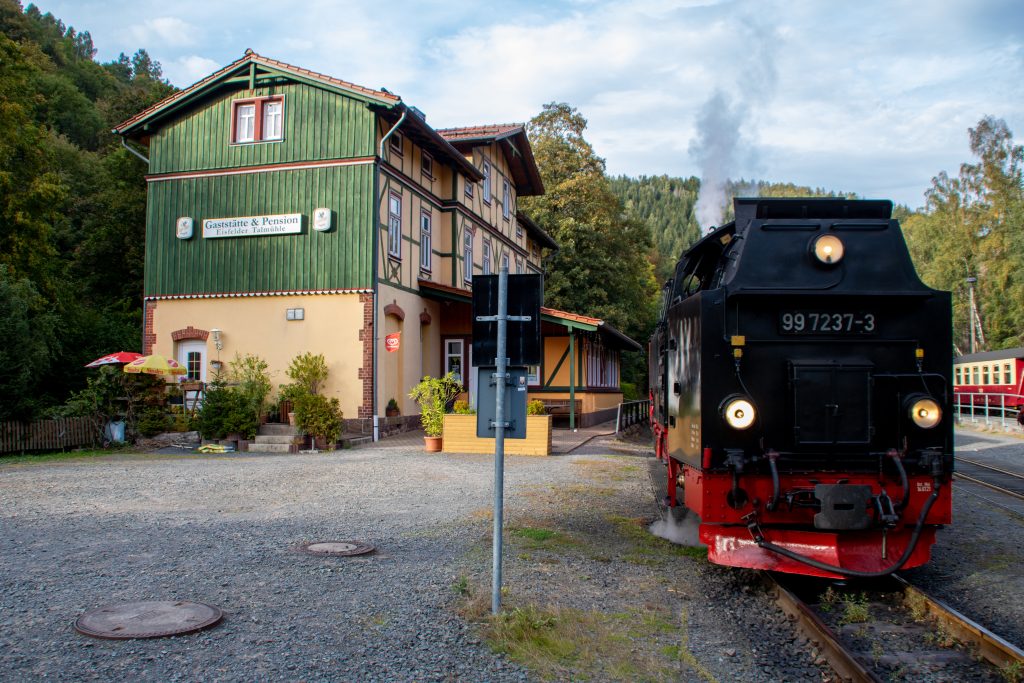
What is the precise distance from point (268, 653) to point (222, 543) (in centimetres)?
330

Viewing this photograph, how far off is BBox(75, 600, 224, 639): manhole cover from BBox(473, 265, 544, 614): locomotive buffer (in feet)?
6.29

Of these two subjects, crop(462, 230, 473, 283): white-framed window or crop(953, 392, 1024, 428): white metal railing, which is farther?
crop(953, 392, 1024, 428): white metal railing

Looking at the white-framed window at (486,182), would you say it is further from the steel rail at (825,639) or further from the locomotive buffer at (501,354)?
the steel rail at (825,639)

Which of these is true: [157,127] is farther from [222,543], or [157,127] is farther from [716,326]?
[716,326]

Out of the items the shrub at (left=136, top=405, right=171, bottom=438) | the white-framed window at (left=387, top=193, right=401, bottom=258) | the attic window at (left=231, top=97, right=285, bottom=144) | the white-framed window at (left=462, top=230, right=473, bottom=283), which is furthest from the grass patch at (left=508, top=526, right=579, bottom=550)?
the white-framed window at (left=462, top=230, right=473, bottom=283)

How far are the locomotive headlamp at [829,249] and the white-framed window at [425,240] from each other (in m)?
17.5

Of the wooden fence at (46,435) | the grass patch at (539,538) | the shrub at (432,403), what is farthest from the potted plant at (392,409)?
the grass patch at (539,538)

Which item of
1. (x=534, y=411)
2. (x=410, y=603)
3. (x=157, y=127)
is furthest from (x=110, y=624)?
(x=157, y=127)

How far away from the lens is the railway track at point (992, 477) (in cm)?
1159

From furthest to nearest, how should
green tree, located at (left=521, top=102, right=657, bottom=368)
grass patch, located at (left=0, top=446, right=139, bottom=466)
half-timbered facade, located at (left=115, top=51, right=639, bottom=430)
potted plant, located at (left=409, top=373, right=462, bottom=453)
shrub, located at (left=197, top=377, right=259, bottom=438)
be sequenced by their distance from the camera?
green tree, located at (left=521, top=102, right=657, bottom=368), half-timbered facade, located at (left=115, top=51, right=639, bottom=430), shrub, located at (left=197, top=377, right=259, bottom=438), potted plant, located at (left=409, top=373, right=462, bottom=453), grass patch, located at (left=0, top=446, right=139, bottom=466)

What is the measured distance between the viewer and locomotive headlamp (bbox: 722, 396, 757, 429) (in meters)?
5.64

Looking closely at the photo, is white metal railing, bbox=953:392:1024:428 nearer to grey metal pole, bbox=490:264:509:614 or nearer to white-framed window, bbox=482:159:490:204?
white-framed window, bbox=482:159:490:204

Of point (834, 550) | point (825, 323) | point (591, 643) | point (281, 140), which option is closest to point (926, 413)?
point (825, 323)

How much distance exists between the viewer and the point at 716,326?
19.0ft
